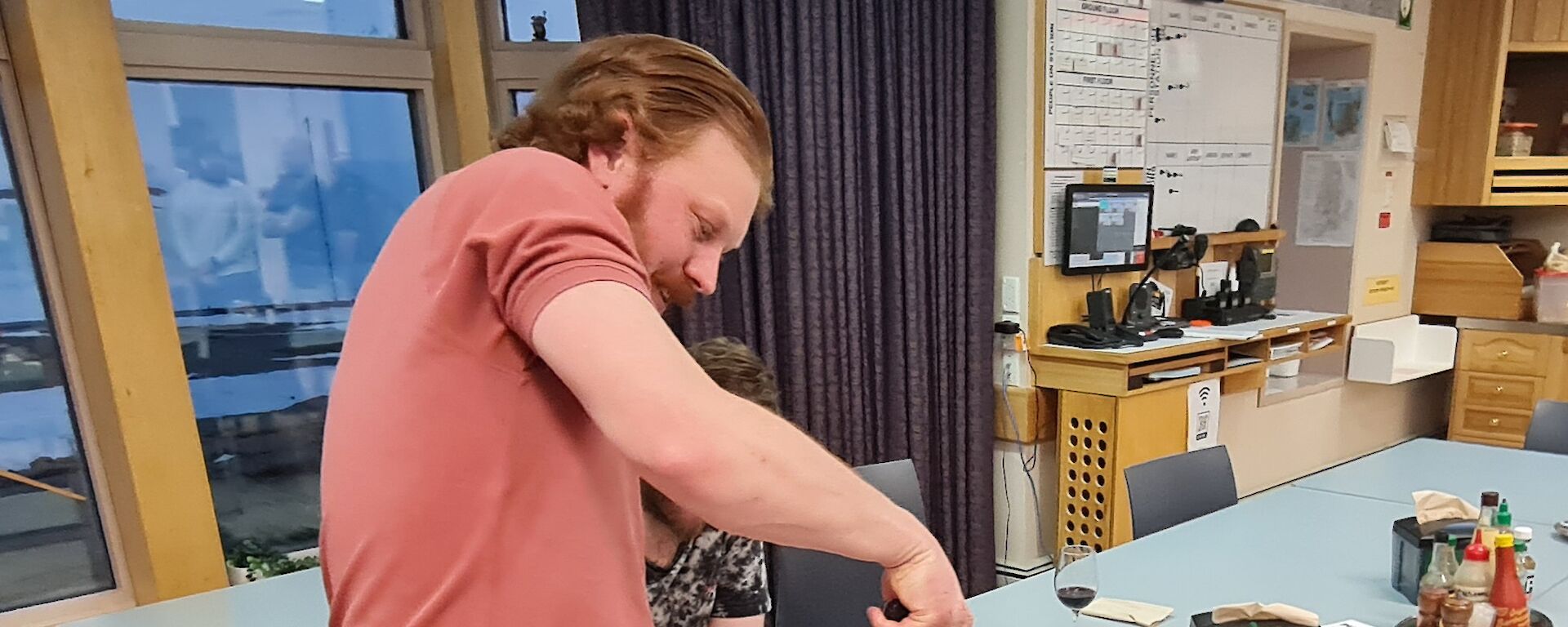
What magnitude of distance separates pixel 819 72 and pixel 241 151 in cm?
143

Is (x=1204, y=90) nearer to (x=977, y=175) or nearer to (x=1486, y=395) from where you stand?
(x=977, y=175)

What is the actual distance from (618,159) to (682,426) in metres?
0.25

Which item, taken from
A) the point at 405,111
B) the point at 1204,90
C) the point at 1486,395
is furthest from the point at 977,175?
the point at 1486,395

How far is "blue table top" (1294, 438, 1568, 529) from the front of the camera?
85.3 inches

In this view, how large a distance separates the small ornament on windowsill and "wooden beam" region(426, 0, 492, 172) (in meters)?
0.15

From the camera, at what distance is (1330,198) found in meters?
4.19

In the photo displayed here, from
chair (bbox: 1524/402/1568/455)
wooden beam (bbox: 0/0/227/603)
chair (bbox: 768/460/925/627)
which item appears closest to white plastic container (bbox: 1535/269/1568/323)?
chair (bbox: 1524/402/1568/455)

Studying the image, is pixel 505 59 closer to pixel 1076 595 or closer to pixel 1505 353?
pixel 1076 595

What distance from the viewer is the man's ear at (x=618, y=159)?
0.74 metres

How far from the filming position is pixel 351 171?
244 cm

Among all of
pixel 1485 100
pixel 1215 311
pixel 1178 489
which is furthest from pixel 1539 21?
pixel 1178 489

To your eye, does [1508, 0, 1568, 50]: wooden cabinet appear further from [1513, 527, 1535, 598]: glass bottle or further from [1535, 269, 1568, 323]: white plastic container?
[1513, 527, 1535, 598]: glass bottle

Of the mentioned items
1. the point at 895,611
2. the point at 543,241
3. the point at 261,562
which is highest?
the point at 543,241

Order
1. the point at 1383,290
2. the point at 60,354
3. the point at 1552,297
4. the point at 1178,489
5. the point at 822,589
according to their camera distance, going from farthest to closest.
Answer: the point at 1383,290
the point at 1552,297
the point at 1178,489
the point at 60,354
the point at 822,589
